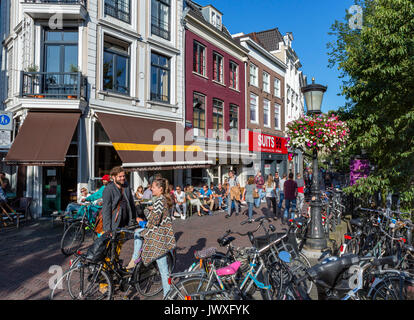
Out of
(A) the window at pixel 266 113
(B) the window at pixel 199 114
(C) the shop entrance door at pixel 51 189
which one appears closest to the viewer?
(C) the shop entrance door at pixel 51 189

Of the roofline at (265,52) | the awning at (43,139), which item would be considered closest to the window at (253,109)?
the roofline at (265,52)

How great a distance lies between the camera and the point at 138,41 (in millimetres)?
12281

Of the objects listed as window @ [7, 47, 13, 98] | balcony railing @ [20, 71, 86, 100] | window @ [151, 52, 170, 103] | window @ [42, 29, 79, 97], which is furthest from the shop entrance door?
window @ [151, 52, 170, 103]

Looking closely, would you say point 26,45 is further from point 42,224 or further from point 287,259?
point 287,259

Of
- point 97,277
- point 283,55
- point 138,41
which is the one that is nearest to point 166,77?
point 138,41

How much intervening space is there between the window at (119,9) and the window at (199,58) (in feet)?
14.9

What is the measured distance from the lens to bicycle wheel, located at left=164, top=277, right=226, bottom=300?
113 inches

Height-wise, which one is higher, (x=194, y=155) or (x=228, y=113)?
(x=228, y=113)

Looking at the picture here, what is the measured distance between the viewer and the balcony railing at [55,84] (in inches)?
392

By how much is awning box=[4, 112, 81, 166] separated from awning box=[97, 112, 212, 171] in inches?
52.7

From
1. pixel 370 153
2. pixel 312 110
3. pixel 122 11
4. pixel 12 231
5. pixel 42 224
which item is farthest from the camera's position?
pixel 122 11

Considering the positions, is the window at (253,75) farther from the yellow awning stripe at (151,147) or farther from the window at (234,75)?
the yellow awning stripe at (151,147)

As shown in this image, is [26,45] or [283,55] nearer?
[26,45]

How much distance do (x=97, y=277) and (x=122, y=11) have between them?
1159cm
